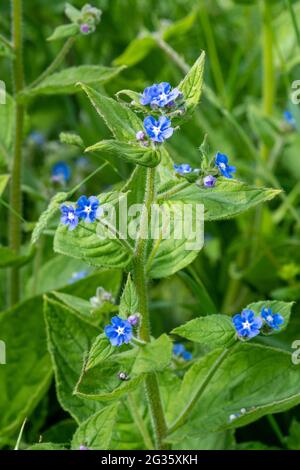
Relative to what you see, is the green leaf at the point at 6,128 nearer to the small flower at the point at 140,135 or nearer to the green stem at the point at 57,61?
the green stem at the point at 57,61

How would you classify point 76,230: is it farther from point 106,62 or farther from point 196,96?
point 106,62

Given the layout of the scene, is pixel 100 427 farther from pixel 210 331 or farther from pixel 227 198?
pixel 227 198

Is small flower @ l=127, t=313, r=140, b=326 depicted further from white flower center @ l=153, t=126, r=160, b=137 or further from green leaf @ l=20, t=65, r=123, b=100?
green leaf @ l=20, t=65, r=123, b=100

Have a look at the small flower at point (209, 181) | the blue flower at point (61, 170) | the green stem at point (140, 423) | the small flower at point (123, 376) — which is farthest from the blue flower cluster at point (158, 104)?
the blue flower at point (61, 170)

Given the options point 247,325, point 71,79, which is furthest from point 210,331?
point 71,79
